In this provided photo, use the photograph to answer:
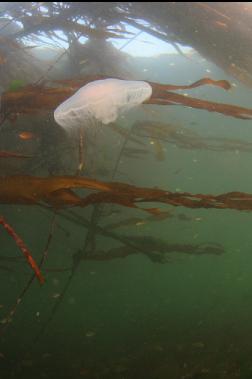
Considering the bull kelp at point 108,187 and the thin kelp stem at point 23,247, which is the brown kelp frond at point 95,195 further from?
the thin kelp stem at point 23,247

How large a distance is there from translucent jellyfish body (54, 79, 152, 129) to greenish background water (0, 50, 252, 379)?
1.90 m

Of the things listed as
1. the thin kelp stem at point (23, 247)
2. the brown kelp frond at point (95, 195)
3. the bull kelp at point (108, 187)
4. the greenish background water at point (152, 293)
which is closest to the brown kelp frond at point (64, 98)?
the bull kelp at point (108, 187)

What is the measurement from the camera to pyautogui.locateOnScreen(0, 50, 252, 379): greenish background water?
5699 millimetres

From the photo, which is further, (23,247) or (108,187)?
(108,187)

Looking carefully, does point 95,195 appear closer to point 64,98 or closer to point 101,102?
point 101,102

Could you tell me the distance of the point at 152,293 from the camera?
12.2 m

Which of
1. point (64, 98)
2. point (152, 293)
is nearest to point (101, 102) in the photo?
point (64, 98)

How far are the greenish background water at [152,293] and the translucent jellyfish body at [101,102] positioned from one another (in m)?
1.90

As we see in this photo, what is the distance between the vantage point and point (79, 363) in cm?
579

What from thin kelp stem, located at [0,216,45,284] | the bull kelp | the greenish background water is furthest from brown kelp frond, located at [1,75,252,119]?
the greenish background water

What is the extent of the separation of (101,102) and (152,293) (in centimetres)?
1054

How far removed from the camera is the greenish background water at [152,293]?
570cm

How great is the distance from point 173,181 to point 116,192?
14461mm

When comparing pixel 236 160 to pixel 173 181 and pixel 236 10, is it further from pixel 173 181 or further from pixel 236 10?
pixel 236 10
